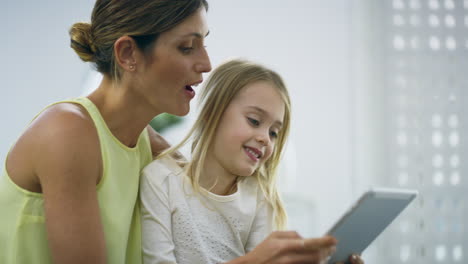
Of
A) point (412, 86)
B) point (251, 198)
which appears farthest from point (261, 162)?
point (412, 86)

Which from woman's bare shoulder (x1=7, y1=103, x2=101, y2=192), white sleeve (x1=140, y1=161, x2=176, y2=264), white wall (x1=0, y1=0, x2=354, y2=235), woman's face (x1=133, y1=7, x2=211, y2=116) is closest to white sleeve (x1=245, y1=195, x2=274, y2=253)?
white sleeve (x1=140, y1=161, x2=176, y2=264)

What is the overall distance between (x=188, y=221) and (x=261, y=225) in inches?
10.1

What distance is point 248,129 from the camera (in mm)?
1372

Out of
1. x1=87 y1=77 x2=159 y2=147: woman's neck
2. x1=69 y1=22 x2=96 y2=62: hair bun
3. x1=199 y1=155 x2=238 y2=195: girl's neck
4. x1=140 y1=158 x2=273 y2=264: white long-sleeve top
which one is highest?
x1=69 y1=22 x2=96 y2=62: hair bun

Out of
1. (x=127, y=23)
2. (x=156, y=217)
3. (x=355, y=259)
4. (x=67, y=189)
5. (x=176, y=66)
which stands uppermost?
(x=127, y=23)

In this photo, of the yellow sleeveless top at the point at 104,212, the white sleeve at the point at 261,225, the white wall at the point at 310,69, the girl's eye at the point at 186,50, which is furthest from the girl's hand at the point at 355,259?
the white wall at the point at 310,69

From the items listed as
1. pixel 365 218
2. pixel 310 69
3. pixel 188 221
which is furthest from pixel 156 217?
pixel 310 69

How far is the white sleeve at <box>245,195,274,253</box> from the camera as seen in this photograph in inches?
57.1

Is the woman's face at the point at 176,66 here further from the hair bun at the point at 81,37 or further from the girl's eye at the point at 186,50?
the hair bun at the point at 81,37

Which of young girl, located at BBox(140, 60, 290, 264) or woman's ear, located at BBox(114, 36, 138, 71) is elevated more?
woman's ear, located at BBox(114, 36, 138, 71)

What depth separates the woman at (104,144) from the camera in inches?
42.8

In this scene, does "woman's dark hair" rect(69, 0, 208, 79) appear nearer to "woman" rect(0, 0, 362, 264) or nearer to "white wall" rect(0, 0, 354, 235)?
"woman" rect(0, 0, 362, 264)

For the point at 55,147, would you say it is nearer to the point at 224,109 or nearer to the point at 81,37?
the point at 81,37

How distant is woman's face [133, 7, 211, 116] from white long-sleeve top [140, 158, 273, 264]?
0.21 m
